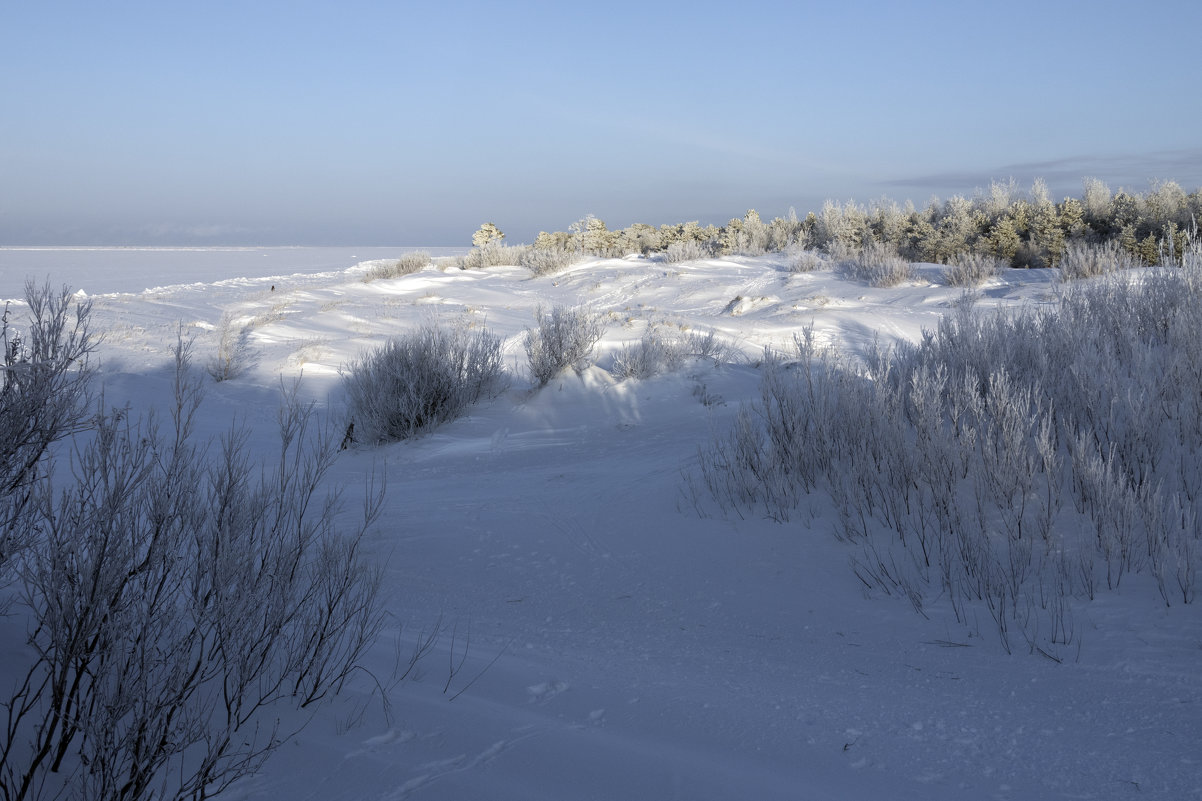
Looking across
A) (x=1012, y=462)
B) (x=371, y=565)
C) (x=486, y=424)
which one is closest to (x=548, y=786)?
(x=371, y=565)

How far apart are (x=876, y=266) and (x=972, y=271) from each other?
7.35ft

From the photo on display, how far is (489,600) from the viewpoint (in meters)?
4.13

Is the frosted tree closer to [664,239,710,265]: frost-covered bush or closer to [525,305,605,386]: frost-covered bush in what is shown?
[664,239,710,265]: frost-covered bush

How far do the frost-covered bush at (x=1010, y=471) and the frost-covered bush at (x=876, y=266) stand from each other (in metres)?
10.4

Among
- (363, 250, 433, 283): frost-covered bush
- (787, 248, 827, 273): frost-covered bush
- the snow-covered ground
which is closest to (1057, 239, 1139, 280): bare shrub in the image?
(787, 248, 827, 273): frost-covered bush

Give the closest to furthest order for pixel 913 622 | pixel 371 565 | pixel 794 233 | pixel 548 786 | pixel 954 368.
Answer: pixel 548 786 → pixel 913 622 → pixel 371 565 → pixel 954 368 → pixel 794 233

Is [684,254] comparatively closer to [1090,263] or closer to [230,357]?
[1090,263]

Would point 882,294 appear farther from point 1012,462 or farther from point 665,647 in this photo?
point 665,647

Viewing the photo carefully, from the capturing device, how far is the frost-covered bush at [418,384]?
28.3 feet

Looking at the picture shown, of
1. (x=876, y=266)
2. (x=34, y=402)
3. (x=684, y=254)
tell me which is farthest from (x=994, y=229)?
(x=34, y=402)

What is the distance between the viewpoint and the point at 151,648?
210 cm

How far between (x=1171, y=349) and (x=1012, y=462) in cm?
212

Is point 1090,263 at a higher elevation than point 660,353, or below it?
higher

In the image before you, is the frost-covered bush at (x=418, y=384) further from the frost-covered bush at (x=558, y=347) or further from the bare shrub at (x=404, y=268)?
the bare shrub at (x=404, y=268)
